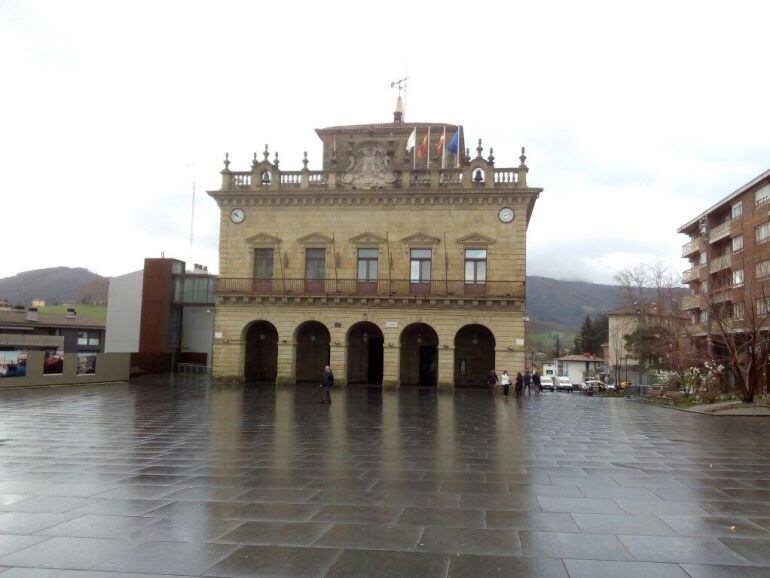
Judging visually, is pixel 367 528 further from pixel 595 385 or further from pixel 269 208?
pixel 595 385

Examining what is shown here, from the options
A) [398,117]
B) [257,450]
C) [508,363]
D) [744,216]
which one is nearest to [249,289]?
[508,363]

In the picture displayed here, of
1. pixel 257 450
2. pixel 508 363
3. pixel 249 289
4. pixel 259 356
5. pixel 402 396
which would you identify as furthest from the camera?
pixel 259 356

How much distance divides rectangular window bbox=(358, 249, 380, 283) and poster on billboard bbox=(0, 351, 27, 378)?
54.5 feet

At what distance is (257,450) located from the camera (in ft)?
36.8

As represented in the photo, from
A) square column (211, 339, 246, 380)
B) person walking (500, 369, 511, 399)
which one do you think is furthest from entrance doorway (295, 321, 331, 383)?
person walking (500, 369, 511, 399)

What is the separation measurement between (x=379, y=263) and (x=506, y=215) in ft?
24.1

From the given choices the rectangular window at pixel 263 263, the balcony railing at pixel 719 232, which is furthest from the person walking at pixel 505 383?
the balcony railing at pixel 719 232

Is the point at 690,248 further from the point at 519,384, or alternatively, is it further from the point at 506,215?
the point at 519,384

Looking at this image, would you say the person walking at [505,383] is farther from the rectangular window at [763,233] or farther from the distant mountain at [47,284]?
the distant mountain at [47,284]

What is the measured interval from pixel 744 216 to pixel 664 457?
1615 inches

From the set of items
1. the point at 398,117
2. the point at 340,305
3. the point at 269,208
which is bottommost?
the point at 340,305

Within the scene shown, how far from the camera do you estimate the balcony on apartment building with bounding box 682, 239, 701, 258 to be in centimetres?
5650

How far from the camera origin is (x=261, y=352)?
127ft

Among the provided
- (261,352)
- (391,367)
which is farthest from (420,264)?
(261,352)
